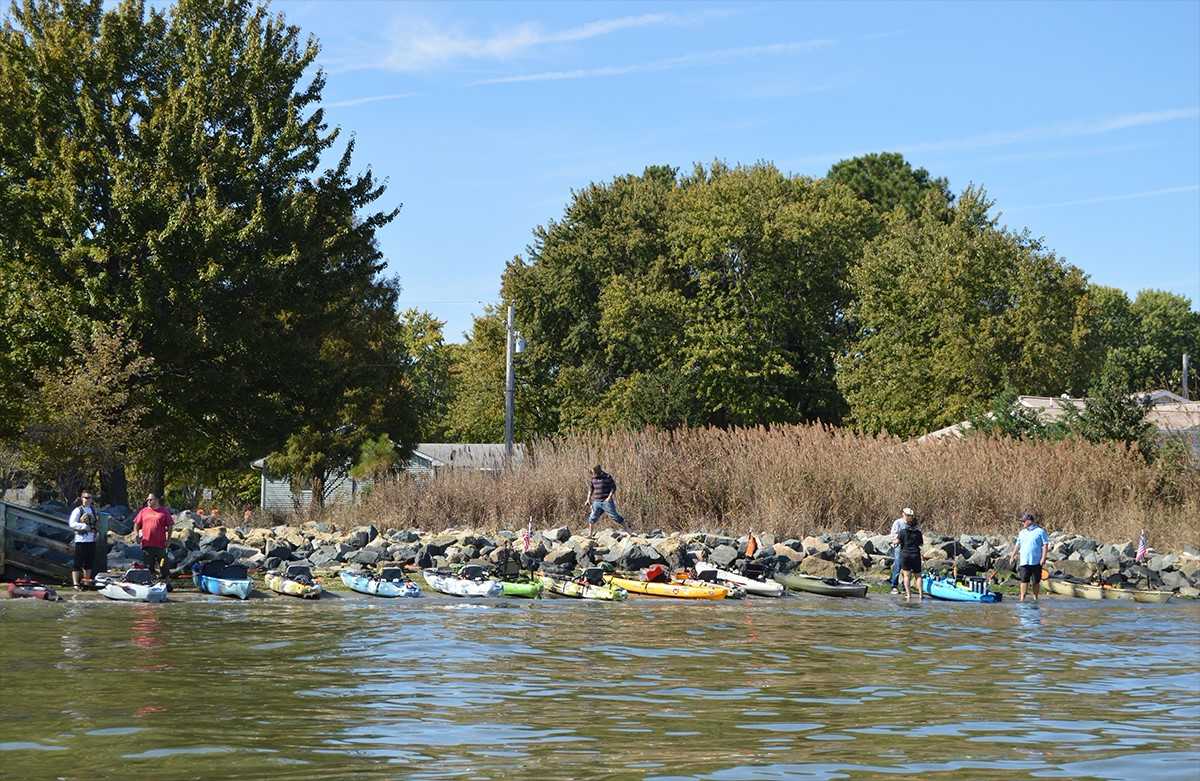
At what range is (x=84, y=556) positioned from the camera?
1123 inches

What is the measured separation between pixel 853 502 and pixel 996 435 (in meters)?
6.98

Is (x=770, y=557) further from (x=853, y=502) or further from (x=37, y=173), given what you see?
(x=37, y=173)

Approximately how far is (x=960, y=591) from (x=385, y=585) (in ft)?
38.3

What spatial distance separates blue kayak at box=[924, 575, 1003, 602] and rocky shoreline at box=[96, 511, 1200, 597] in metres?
2.52

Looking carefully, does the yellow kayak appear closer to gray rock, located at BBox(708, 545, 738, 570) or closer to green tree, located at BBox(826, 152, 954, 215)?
gray rock, located at BBox(708, 545, 738, 570)

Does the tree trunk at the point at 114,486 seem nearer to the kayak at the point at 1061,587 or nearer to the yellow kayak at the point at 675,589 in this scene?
the yellow kayak at the point at 675,589

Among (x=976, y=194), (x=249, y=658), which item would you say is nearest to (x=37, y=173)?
(x=249, y=658)

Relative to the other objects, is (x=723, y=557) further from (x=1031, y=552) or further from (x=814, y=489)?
(x=1031, y=552)

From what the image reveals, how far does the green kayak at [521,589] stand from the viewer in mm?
29656

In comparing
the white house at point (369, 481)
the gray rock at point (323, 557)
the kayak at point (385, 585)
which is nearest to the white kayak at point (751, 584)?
the kayak at point (385, 585)

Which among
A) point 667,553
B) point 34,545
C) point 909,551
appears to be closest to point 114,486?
point 34,545

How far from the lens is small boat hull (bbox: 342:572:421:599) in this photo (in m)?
29.0

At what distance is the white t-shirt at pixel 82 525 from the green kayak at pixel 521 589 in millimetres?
8050

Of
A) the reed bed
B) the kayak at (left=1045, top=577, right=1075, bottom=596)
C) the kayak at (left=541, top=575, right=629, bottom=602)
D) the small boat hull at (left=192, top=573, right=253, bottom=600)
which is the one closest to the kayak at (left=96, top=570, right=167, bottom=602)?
the small boat hull at (left=192, top=573, right=253, bottom=600)
